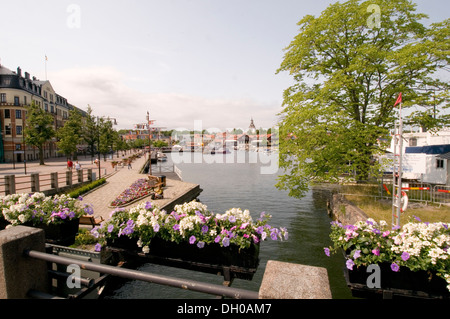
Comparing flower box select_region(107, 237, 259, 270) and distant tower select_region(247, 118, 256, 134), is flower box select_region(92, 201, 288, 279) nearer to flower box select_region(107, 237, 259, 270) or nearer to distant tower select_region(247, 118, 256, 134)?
flower box select_region(107, 237, 259, 270)

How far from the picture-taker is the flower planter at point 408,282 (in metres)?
4.77

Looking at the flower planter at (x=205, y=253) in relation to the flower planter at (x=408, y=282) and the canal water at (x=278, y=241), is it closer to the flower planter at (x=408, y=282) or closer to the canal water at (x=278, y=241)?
the flower planter at (x=408, y=282)

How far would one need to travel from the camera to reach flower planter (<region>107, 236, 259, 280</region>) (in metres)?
5.13

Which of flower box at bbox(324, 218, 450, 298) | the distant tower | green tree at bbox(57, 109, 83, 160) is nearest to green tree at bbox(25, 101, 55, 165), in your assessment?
green tree at bbox(57, 109, 83, 160)

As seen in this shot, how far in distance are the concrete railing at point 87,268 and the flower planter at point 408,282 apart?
367 centimetres

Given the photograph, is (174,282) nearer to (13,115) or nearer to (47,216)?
(47,216)

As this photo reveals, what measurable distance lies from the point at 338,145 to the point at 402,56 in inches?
215

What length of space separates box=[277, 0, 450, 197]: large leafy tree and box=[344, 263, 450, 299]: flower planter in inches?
397

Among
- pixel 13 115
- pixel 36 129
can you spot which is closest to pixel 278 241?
pixel 36 129

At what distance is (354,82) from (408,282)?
13.2m

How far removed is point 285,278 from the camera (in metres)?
2.14

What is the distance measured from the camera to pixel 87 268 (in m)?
2.18

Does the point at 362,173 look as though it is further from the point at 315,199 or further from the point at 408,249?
the point at 408,249
